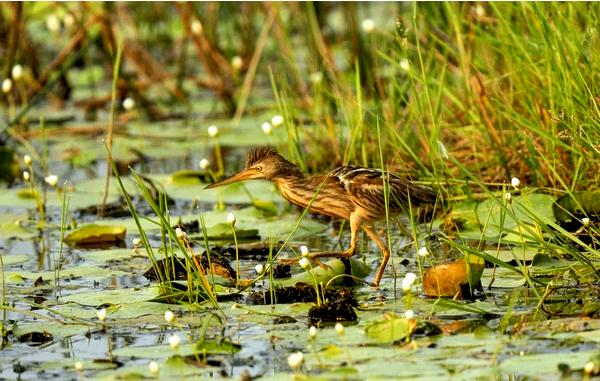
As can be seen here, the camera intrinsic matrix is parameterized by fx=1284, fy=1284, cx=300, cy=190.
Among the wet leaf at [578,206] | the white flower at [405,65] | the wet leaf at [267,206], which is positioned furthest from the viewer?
the wet leaf at [267,206]

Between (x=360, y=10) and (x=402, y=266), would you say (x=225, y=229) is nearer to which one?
(x=402, y=266)

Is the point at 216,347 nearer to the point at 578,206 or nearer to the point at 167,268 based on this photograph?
the point at 167,268

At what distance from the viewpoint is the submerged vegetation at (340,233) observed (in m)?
6.00

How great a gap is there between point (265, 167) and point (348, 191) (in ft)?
2.41

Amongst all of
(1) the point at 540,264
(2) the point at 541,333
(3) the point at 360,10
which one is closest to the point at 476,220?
(1) the point at 540,264

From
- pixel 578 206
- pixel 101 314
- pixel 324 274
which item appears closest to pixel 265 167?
pixel 324 274

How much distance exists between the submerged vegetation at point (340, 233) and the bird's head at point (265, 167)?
0.47m

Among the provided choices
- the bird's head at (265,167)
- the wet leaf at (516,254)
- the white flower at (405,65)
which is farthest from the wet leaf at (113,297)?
the white flower at (405,65)

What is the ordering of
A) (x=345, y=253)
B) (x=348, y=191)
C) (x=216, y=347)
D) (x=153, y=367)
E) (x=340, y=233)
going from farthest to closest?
(x=340, y=233), (x=348, y=191), (x=345, y=253), (x=216, y=347), (x=153, y=367)

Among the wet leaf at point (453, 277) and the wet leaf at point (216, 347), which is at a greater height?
the wet leaf at point (453, 277)

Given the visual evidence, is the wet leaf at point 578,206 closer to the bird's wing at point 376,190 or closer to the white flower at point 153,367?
the bird's wing at point 376,190

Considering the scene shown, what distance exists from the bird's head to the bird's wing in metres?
0.52

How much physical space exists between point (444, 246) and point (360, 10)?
10901 millimetres

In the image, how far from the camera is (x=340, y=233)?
8820 mm
